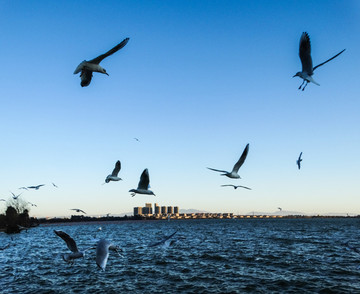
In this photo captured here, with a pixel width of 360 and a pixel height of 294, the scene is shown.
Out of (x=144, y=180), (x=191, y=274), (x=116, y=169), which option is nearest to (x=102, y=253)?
(x=144, y=180)

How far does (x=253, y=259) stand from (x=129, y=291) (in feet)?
46.8

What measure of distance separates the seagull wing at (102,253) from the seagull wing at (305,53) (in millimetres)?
6603

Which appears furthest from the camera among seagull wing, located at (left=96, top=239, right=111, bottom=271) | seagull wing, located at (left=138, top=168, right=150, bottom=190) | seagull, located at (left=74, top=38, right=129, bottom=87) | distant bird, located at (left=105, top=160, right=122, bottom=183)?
distant bird, located at (left=105, top=160, right=122, bottom=183)

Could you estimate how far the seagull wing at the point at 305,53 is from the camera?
319 inches

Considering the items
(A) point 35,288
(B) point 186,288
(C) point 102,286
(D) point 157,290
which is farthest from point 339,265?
(A) point 35,288

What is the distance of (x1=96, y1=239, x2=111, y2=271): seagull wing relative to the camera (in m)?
6.59

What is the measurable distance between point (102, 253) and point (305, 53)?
6937 mm

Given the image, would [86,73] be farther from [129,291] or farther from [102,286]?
[102,286]

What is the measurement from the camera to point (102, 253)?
6.86 m

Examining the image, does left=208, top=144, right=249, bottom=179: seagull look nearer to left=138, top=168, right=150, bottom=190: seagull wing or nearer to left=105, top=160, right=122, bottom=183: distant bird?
left=138, top=168, right=150, bottom=190: seagull wing

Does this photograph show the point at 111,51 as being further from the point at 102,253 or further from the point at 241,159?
the point at 241,159

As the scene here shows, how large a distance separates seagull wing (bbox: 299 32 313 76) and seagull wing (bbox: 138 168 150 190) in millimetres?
5380

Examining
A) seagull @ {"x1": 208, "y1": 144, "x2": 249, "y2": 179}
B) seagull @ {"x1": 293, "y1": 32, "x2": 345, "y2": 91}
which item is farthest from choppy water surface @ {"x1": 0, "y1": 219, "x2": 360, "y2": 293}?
seagull @ {"x1": 293, "y1": 32, "x2": 345, "y2": 91}

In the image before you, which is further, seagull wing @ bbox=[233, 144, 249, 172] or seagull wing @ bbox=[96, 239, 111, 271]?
seagull wing @ bbox=[233, 144, 249, 172]
